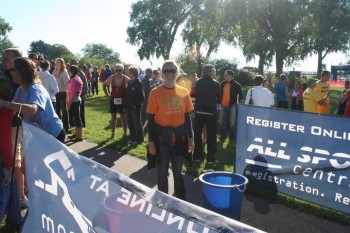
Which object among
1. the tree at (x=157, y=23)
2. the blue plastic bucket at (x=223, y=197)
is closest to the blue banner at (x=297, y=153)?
the blue plastic bucket at (x=223, y=197)

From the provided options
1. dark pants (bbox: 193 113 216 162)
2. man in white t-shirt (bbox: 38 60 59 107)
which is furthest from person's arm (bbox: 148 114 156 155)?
man in white t-shirt (bbox: 38 60 59 107)

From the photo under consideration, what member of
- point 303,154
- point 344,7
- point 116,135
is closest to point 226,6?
point 344,7

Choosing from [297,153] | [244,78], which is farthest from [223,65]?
[297,153]

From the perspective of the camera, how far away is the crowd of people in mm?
3791

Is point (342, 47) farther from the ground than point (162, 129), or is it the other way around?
point (342, 47)

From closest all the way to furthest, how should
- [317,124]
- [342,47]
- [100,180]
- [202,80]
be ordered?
1. [100,180]
2. [317,124]
3. [202,80]
4. [342,47]

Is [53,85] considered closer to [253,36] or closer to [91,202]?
[91,202]

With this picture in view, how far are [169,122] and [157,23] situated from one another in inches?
1999

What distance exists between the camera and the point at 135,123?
8883 millimetres

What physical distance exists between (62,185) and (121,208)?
1.99ft

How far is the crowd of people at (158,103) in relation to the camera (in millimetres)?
3791

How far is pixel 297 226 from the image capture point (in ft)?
14.9

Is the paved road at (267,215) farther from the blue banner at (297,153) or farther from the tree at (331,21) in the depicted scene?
the tree at (331,21)

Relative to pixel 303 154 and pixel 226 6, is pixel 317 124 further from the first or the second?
pixel 226 6
